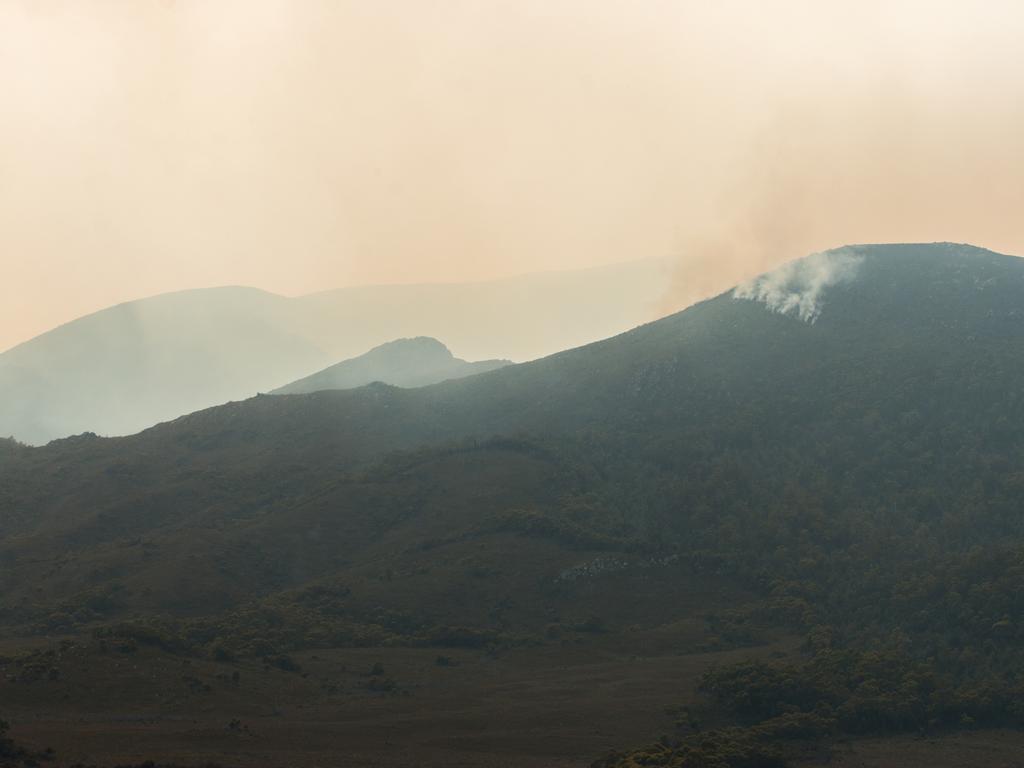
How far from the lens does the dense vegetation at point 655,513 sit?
86875 mm

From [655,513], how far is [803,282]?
51.1 meters

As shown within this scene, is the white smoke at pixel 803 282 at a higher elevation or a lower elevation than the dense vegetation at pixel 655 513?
higher

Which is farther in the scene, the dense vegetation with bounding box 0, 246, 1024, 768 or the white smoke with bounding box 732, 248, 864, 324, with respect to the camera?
the white smoke with bounding box 732, 248, 864, 324

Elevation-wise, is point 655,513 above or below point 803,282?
below

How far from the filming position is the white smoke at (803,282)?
15512cm

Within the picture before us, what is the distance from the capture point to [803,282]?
16012 cm

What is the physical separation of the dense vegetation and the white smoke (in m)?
1.92

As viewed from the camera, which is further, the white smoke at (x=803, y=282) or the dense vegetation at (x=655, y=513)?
the white smoke at (x=803, y=282)

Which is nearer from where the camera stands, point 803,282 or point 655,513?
point 655,513

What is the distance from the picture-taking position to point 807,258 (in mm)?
166375

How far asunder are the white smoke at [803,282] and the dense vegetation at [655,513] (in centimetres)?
192

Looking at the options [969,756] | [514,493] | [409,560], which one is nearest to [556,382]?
[514,493]

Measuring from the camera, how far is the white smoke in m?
155

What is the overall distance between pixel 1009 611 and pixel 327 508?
6814 centimetres
